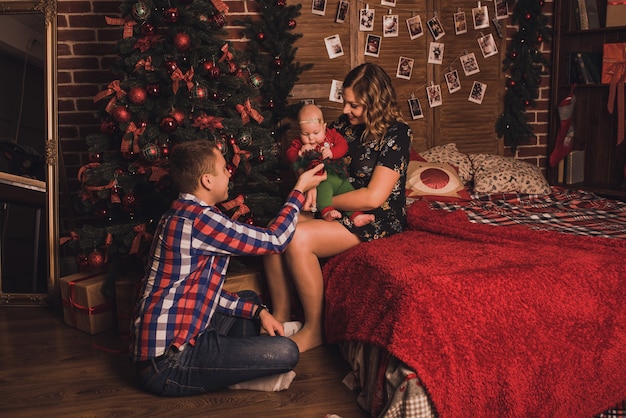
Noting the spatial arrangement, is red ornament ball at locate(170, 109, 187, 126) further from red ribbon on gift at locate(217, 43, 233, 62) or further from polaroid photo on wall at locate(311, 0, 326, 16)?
polaroid photo on wall at locate(311, 0, 326, 16)

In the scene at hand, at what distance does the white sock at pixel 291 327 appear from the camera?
113 inches

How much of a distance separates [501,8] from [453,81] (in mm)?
622

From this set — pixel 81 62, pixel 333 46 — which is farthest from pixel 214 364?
pixel 333 46

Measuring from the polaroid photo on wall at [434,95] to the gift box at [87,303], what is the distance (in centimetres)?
257

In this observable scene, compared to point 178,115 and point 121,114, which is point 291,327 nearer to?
point 178,115

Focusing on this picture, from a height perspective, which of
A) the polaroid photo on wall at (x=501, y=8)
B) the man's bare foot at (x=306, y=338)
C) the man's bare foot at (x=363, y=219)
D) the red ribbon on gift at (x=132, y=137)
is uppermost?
the polaroid photo on wall at (x=501, y=8)

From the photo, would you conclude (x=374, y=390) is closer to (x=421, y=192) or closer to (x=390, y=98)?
(x=390, y=98)

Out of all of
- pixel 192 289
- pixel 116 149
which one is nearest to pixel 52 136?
pixel 116 149

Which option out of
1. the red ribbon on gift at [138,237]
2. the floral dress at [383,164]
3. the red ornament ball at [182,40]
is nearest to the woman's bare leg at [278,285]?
the floral dress at [383,164]

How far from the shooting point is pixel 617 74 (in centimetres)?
409

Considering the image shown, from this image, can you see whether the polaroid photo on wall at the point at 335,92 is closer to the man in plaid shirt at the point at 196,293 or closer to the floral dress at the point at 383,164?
the floral dress at the point at 383,164

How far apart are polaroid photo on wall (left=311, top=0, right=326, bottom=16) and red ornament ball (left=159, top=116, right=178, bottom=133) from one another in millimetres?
→ 1605

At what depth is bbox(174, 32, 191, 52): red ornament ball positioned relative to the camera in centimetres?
301

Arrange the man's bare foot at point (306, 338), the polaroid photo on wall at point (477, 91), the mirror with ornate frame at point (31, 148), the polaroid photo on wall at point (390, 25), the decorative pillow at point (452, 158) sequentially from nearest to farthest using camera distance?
the man's bare foot at point (306, 338) → the mirror with ornate frame at point (31, 148) → the decorative pillow at point (452, 158) → the polaroid photo on wall at point (390, 25) → the polaroid photo on wall at point (477, 91)
